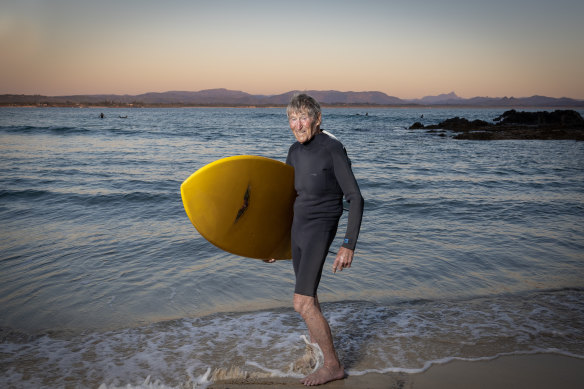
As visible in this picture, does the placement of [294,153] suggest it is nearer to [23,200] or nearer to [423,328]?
[423,328]

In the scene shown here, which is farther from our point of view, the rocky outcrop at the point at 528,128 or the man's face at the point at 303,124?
the rocky outcrop at the point at 528,128

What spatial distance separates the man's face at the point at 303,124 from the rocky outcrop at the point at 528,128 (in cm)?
2987

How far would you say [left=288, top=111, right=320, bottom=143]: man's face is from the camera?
8.72 feet

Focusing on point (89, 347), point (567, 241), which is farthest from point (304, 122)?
point (567, 241)

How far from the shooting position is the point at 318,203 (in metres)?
2.71

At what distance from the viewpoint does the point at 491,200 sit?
A: 993 centimetres

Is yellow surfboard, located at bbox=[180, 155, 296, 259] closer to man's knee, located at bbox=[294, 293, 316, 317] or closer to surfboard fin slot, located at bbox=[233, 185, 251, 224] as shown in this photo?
surfboard fin slot, located at bbox=[233, 185, 251, 224]

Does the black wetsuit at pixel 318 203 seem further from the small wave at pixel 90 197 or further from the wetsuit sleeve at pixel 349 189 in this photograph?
the small wave at pixel 90 197

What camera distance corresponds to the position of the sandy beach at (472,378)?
2.86 metres

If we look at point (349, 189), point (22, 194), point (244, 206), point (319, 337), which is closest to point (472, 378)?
point (319, 337)

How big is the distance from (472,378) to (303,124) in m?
2.11

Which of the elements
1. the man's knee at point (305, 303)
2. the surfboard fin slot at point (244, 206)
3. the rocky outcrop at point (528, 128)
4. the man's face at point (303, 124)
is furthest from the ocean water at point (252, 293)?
the rocky outcrop at point (528, 128)

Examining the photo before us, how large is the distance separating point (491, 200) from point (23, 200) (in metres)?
10.8

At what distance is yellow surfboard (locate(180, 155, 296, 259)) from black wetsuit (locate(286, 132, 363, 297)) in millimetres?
422
